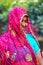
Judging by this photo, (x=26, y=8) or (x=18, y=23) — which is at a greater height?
(x=18, y=23)

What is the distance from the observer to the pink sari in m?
5.82

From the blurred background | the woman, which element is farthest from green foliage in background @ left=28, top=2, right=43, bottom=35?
the woman

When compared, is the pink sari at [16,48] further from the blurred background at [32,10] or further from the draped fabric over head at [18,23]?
the blurred background at [32,10]

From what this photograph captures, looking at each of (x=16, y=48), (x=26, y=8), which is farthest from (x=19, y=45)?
(x=26, y=8)

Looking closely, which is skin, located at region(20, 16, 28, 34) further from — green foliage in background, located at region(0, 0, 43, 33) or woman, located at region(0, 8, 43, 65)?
green foliage in background, located at region(0, 0, 43, 33)

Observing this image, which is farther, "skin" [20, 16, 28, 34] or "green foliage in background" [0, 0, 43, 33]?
"green foliage in background" [0, 0, 43, 33]

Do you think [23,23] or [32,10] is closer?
[23,23]

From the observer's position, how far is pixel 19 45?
19.2ft

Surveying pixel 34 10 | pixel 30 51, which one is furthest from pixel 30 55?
pixel 34 10

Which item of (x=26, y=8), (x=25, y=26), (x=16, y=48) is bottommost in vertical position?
(x=16, y=48)

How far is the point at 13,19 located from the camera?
19.3 feet

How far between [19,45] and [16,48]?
0.22 feet

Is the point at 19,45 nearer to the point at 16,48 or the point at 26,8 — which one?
the point at 16,48

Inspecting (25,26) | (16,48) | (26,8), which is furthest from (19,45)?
(26,8)
